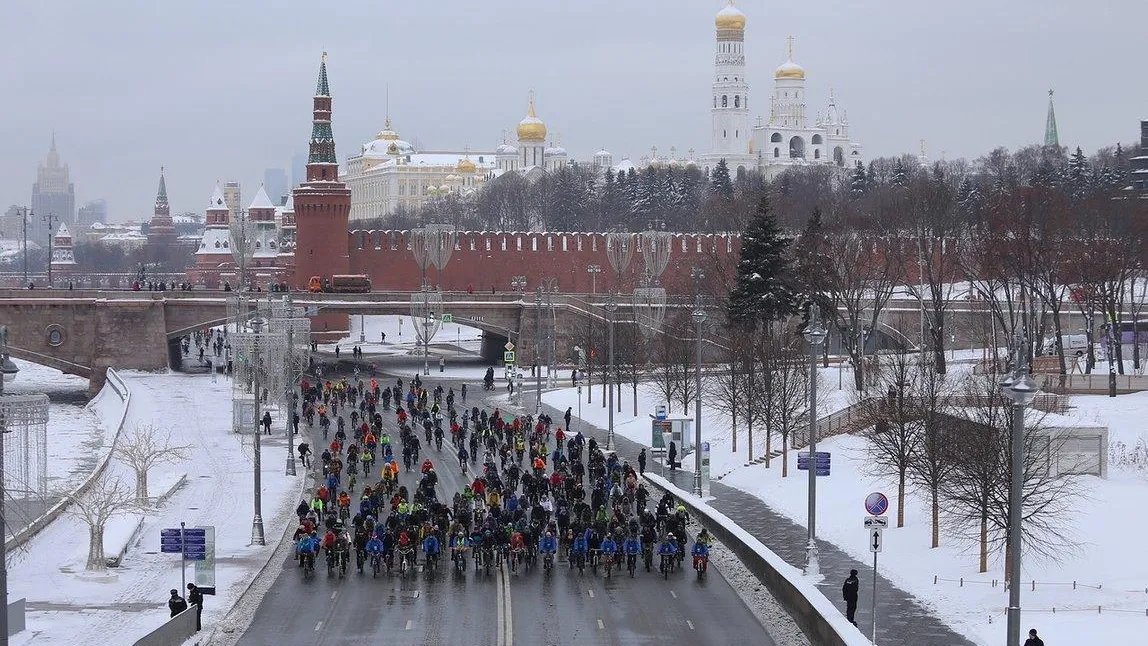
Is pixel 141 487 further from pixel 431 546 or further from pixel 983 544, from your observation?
pixel 983 544

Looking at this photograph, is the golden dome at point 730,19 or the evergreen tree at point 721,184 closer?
the evergreen tree at point 721,184

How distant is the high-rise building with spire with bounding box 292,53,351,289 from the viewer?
85.9 metres

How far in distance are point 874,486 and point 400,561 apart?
33.9 feet

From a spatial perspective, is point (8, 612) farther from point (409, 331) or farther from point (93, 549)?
point (409, 331)

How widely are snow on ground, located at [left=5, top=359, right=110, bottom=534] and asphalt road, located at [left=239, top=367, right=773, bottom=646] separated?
4665 mm

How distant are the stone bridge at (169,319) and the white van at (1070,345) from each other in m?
3.56

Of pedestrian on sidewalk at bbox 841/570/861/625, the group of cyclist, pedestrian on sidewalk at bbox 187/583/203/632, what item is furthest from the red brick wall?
pedestrian on sidewalk at bbox 841/570/861/625

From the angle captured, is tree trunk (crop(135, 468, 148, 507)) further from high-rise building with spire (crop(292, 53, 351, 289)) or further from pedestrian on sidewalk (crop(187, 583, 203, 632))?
high-rise building with spire (crop(292, 53, 351, 289))

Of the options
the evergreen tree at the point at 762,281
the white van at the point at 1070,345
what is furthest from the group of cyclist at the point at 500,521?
the white van at the point at 1070,345

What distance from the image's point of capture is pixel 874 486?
33.1 meters

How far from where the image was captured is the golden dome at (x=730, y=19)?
548ft

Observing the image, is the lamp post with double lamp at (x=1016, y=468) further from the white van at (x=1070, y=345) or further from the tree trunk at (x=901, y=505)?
the white van at (x=1070, y=345)

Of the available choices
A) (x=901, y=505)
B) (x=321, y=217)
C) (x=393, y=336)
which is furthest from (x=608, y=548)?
(x=393, y=336)

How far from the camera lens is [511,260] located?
90812mm
